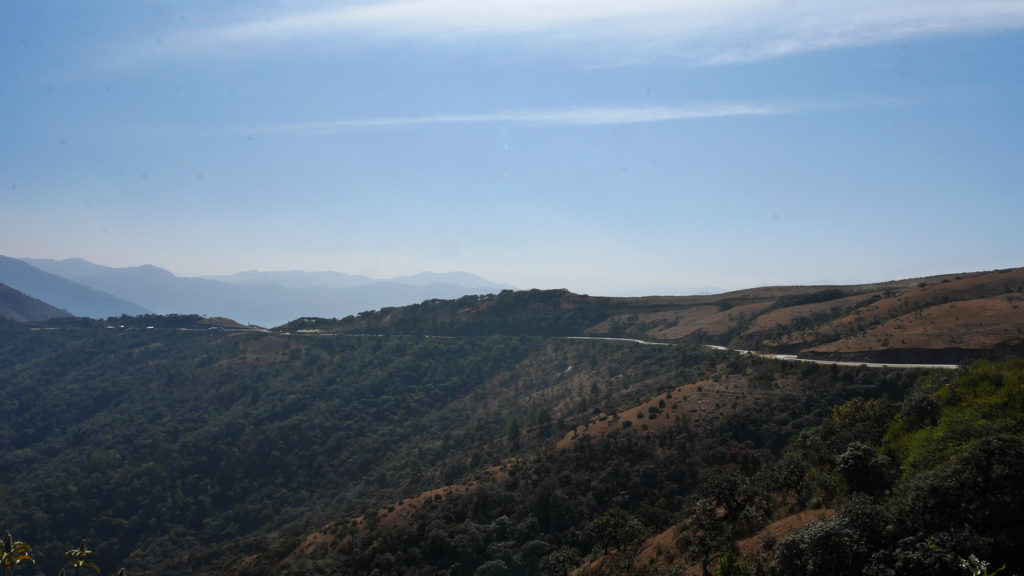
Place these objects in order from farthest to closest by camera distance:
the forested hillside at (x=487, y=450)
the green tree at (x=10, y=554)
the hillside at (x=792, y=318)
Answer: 1. the hillside at (x=792, y=318)
2. the forested hillside at (x=487, y=450)
3. the green tree at (x=10, y=554)

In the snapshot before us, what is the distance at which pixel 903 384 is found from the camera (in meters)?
28.0

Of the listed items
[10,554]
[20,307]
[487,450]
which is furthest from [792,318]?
[20,307]

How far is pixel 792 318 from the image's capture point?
53031 mm

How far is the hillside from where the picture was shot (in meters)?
33.2

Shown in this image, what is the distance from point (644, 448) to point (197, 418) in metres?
54.2

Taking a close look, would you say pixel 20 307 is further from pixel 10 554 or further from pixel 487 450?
pixel 10 554

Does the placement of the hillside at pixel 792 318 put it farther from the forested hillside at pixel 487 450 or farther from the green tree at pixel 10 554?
the green tree at pixel 10 554

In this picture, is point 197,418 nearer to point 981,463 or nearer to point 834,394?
point 834,394

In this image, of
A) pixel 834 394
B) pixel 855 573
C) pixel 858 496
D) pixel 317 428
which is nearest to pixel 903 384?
pixel 834 394

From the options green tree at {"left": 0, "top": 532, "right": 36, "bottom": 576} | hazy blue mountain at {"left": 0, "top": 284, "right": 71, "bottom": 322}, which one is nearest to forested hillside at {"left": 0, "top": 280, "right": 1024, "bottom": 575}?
green tree at {"left": 0, "top": 532, "right": 36, "bottom": 576}

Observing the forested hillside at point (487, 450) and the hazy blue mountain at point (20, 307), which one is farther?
the hazy blue mountain at point (20, 307)

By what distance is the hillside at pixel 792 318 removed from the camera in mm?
33219

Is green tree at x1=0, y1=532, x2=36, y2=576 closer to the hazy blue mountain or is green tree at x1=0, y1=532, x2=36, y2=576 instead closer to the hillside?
the hillside

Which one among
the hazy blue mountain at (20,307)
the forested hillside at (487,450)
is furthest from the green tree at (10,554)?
the hazy blue mountain at (20,307)
